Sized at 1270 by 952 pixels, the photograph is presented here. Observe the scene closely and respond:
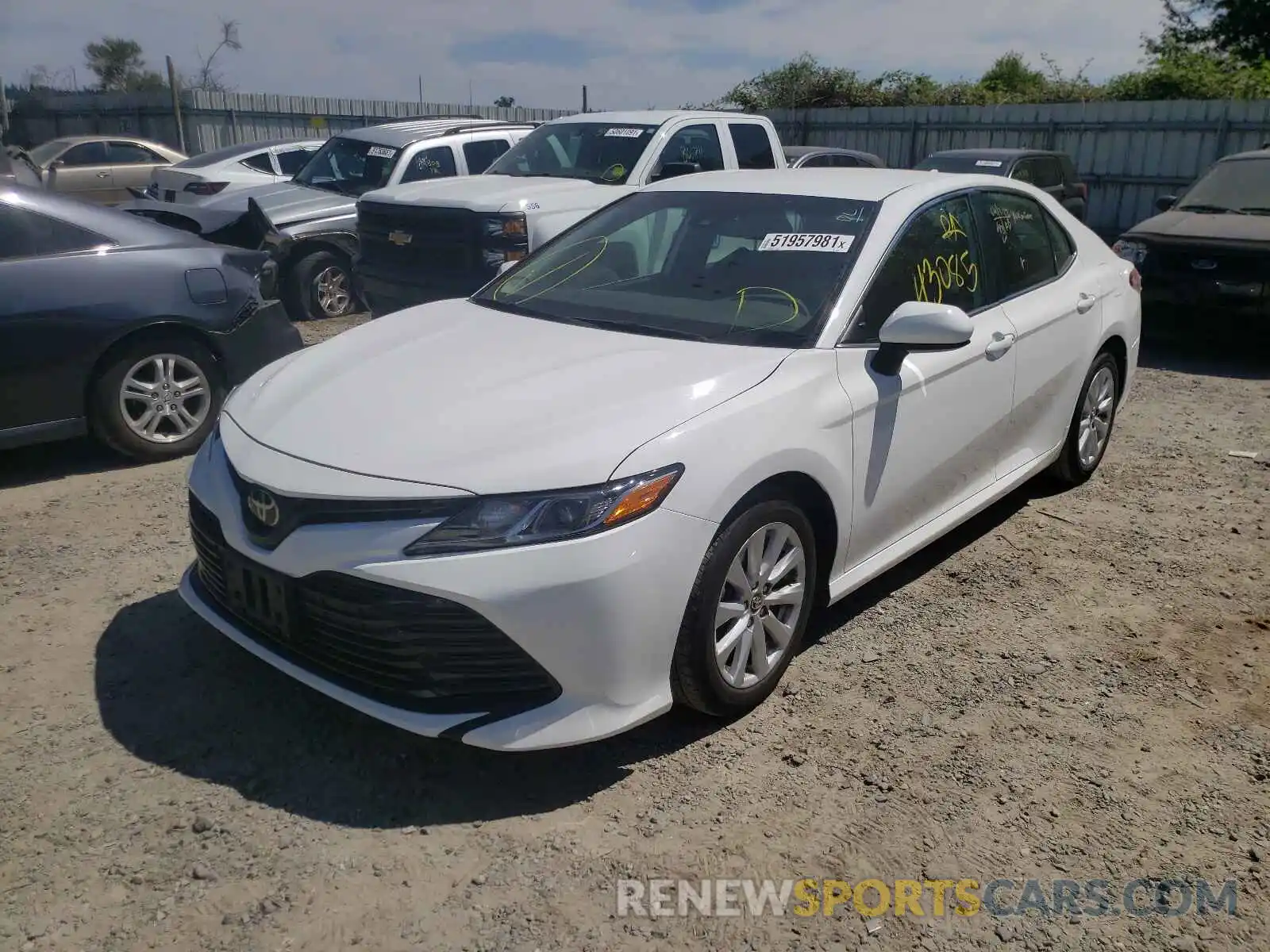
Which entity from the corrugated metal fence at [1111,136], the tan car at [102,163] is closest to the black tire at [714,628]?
the corrugated metal fence at [1111,136]

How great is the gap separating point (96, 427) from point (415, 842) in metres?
3.71

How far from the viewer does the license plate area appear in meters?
2.97

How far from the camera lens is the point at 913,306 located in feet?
11.8

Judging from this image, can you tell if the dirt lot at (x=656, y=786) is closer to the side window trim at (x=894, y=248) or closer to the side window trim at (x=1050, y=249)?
the side window trim at (x=894, y=248)

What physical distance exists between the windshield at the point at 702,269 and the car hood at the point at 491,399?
0.17m

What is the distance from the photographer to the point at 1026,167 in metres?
12.7

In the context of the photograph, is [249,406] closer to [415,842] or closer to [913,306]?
[415,842]

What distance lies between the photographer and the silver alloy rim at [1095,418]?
5.36 m

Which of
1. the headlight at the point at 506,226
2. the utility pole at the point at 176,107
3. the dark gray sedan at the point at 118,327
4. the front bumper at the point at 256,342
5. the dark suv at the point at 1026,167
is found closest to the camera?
the dark gray sedan at the point at 118,327

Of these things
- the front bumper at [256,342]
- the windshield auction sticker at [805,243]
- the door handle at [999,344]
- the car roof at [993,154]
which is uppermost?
the car roof at [993,154]

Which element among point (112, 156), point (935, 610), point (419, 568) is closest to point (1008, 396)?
point (935, 610)

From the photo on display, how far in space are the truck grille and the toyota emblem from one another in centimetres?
475

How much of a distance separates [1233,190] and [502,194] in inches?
258

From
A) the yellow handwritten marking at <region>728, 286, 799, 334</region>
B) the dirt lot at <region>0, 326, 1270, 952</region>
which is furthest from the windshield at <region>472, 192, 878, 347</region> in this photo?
the dirt lot at <region>0, 326, 1270, 952</region>
